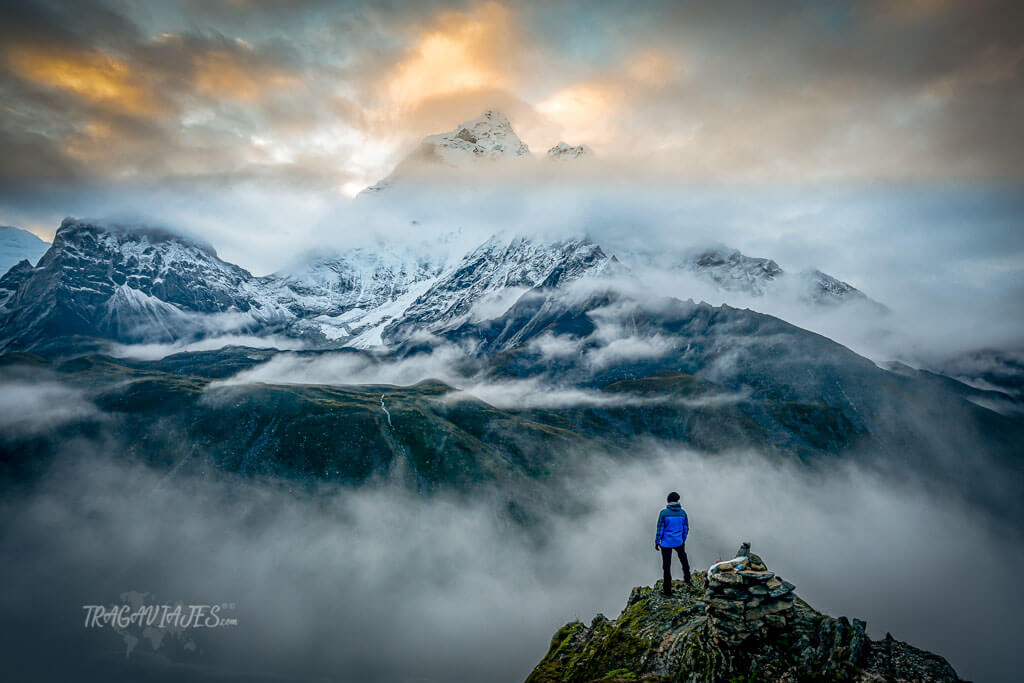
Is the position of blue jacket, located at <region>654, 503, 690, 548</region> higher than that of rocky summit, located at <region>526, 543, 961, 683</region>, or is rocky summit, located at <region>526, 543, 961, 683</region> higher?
blue jacket, located at <region>654, 503, 690, 548</region>

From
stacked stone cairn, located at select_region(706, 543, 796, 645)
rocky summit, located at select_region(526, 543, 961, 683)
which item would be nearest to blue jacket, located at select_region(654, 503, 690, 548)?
rocky summit, located at select_region(526, 543, 961, 683)

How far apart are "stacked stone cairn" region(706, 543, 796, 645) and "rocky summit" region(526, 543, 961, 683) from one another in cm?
4

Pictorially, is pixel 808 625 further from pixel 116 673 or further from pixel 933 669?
pixel 116 673

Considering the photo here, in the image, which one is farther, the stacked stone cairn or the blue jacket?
the blue jacket

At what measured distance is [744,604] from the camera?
21156 millimetres

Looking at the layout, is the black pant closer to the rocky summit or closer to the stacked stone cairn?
the rocky summit

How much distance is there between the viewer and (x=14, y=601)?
186 meters


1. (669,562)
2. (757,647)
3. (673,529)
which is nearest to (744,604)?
(757,647)

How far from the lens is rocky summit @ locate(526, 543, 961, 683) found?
63.9 feet

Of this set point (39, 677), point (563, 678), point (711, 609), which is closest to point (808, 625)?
point (711, 609)

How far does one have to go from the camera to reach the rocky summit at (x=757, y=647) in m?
19.5

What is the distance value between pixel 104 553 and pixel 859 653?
843 feet

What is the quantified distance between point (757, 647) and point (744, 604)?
1.66 m

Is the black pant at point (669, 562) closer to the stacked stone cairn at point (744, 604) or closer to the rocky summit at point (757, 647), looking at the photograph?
the rocky summit at point (757, 647)
